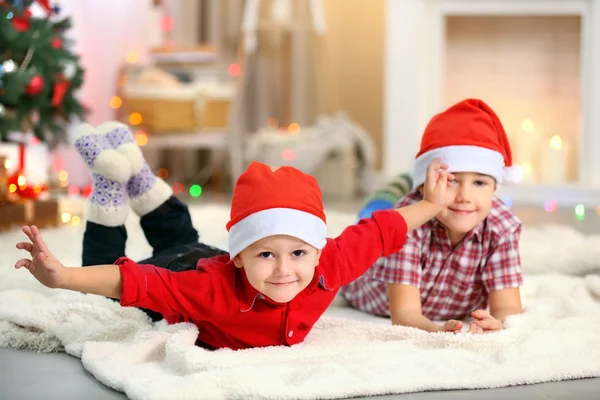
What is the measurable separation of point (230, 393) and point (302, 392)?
0.10m

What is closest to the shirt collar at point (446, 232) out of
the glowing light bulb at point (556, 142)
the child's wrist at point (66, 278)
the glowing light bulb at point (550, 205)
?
the child's wrist at point (66, 278)

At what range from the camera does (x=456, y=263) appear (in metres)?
1.63

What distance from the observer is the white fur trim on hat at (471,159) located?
154 centimetres

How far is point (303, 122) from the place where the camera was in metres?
5.46

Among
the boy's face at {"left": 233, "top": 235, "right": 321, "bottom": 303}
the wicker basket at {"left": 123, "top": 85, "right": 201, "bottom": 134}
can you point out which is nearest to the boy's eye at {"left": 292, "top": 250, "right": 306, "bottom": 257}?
the boy's face at {"left": 233, "top": 235, "right": 321, "bottom": 303}

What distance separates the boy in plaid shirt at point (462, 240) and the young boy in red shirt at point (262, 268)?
64mm

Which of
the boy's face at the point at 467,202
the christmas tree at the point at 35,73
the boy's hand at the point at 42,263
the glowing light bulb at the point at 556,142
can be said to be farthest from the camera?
the glowing light bulb at the point at 556,142

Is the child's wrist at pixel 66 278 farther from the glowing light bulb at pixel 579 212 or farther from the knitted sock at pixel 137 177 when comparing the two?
the glowing light bulb at pixel 579 212

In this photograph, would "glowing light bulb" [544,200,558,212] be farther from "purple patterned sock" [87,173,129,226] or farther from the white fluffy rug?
"purple patterned sock" [87,173,129,226]

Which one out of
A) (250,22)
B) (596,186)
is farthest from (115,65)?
(596,186)

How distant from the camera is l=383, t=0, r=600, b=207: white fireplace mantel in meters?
4.29

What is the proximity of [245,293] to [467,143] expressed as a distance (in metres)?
0.54

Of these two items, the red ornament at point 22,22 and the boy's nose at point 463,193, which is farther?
the red ornament at point 22,22

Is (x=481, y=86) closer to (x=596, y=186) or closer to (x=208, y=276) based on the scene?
(x=596, y=186)
